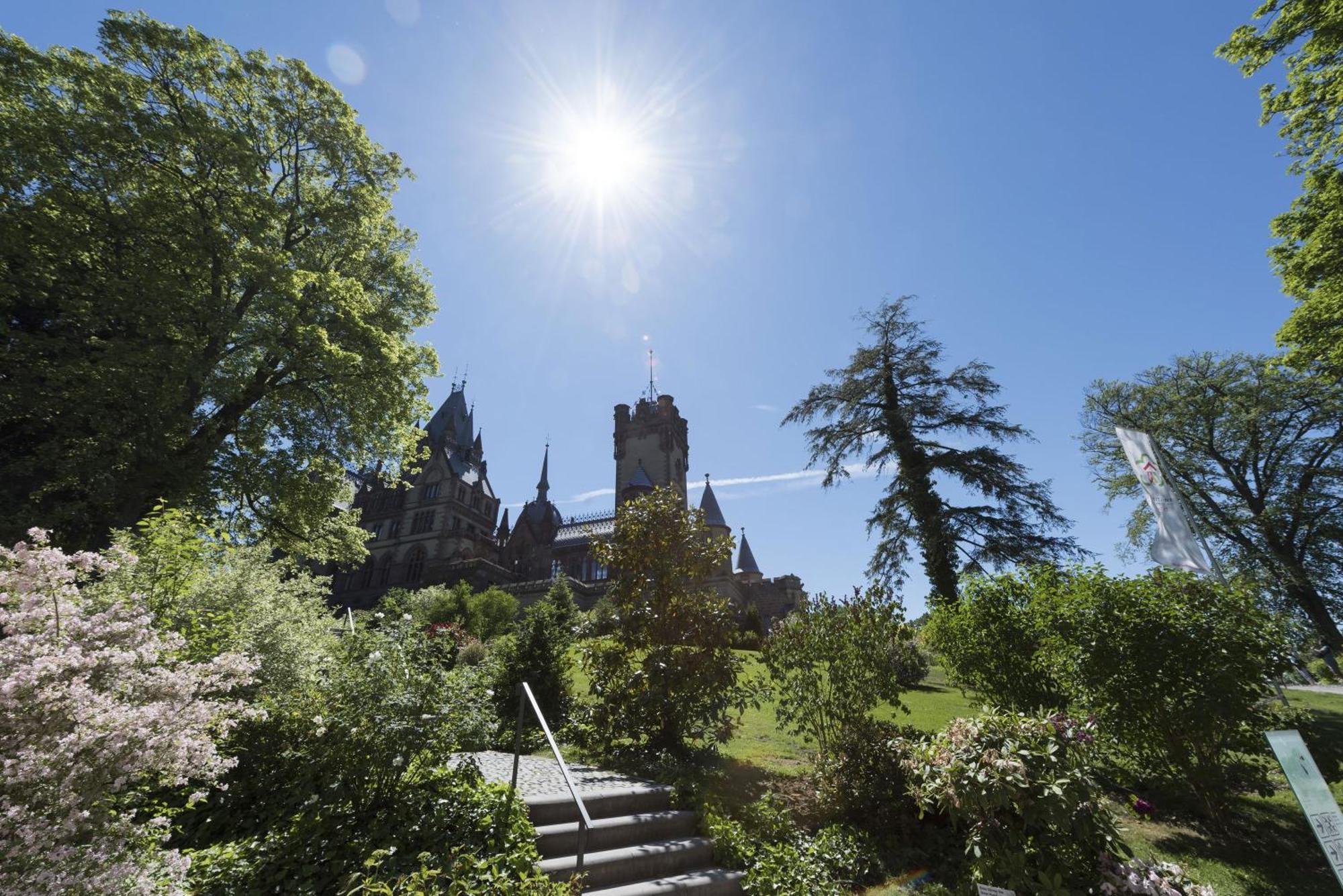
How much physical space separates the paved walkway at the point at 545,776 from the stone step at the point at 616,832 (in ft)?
2.54

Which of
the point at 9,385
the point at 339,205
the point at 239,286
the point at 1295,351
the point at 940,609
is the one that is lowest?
the point at 940,609

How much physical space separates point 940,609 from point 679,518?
6.54 metres

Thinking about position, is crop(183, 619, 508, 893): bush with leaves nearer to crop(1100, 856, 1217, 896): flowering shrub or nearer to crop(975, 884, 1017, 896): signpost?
crop(975, 884, 1017, 896): signpost

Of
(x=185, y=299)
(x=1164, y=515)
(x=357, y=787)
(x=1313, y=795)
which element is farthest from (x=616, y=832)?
(x=185, y=299)

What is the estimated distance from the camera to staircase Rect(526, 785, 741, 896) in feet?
17.7

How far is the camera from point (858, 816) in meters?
7.11

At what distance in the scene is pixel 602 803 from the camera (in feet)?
22.1

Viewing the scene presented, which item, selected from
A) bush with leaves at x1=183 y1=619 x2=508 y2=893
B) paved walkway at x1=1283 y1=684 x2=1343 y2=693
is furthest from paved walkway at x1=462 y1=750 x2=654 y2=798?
paved walkway at x1=1283 y1=684 x2=1343 y2=693

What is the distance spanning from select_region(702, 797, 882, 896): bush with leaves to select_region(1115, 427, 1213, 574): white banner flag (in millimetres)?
11052

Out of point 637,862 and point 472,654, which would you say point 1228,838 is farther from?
point 472,654

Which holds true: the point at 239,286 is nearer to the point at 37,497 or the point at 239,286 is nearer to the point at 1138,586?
the point at 37,497

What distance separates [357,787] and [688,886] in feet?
12.5

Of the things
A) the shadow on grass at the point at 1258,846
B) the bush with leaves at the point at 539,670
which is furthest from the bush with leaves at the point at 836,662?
the bush with leaves at the point at 539,670

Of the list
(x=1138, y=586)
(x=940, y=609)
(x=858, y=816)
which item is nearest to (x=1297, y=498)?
(x=940, y=609)
